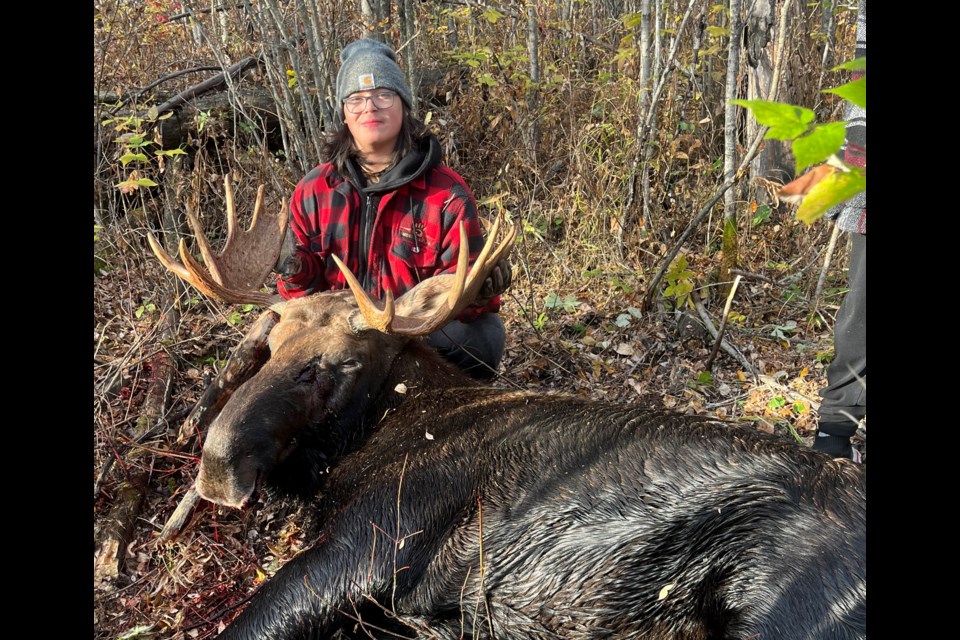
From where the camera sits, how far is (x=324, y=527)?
321cm

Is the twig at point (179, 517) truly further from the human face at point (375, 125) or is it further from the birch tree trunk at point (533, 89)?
the birch tree trunk at point (533, 89)

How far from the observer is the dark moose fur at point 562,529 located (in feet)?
8.46

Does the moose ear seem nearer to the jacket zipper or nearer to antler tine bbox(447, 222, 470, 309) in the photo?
antler tine bbox(447, 222, 470, 309)

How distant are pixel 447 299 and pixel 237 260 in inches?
54.6

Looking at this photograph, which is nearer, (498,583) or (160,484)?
(498,583)

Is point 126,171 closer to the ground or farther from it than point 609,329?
farther from it

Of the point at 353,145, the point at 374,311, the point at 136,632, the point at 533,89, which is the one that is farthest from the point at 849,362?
the point at 533,89

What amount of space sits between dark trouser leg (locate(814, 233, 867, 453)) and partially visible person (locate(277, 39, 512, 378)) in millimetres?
1842

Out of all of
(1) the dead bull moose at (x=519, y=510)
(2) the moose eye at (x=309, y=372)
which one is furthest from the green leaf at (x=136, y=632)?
(2) the moose eye at (x=309, y=372)

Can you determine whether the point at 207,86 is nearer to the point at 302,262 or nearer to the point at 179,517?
the point at 302,262
